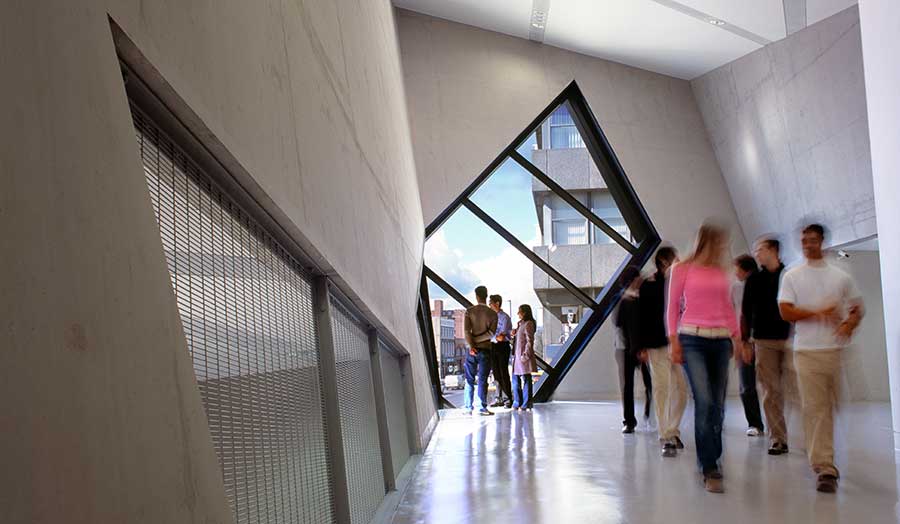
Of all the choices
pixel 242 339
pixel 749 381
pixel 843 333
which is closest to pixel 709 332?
pixel 843 333

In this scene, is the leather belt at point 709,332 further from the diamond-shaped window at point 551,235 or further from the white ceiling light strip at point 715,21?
the diamond-shaped window at point 551,235

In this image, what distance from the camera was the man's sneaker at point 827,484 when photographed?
13.8 ft

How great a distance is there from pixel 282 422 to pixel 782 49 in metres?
8.84

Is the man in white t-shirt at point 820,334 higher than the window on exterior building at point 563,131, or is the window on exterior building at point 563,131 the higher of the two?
the window on exterior building at point 563,131

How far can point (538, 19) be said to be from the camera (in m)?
11.0

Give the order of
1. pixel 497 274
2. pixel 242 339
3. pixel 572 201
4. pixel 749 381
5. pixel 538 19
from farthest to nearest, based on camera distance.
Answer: pixel 572 201 < pixel 497 274 < pixel 538 19 < pixel 749 381 < pixel 242 339

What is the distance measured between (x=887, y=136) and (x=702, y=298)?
2.49m

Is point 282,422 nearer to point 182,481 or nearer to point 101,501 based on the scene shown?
point 182,481

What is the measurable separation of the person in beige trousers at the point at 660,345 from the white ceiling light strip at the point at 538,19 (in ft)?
16.1

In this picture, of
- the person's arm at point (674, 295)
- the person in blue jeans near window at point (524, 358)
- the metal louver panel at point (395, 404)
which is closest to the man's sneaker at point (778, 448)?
the person's arm at point (674, 295)

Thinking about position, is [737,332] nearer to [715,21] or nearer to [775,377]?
[775,377]

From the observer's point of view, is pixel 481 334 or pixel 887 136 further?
pixel 481 334

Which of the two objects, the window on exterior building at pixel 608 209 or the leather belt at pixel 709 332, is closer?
the leather belt at pixel 709 332

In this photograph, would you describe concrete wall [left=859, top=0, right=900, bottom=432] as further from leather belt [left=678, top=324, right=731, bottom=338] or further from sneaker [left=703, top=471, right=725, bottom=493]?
sneaker [left=703, top=471, right=725, bottom=493]
